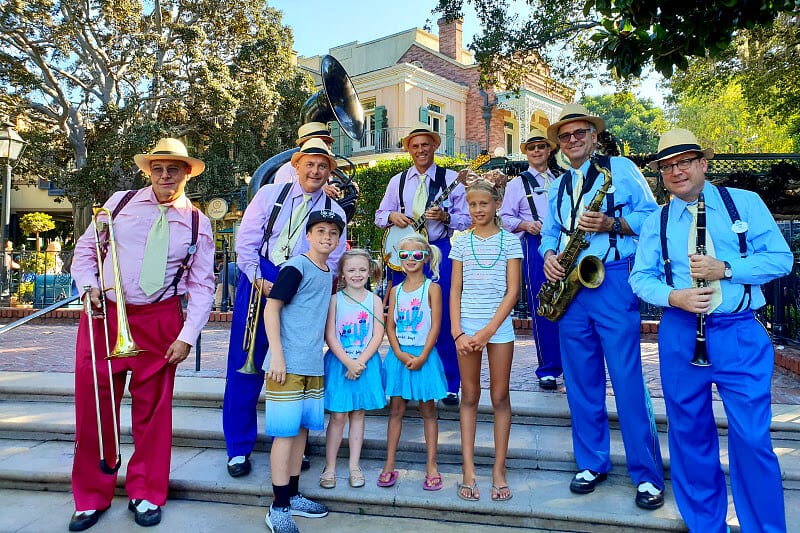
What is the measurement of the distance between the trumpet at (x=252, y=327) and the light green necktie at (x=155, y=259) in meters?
0.60

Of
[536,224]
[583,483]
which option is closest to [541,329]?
[536,224]

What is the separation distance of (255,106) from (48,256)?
9.68m

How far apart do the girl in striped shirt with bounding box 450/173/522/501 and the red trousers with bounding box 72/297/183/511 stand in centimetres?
191

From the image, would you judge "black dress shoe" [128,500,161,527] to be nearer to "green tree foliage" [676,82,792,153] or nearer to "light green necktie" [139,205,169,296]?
"light green necktie" [139,205,169,296]

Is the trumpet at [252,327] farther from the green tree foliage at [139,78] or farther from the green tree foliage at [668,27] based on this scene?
the green tree foliage at [139,78]

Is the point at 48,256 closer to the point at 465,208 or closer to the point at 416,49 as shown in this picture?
the point at 465,208

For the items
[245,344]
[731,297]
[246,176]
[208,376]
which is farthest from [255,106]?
[731,297]

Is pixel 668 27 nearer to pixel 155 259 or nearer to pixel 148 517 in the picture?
pixel 155 259

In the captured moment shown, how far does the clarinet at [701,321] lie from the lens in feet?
10.1

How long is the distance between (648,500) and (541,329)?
2055 mm

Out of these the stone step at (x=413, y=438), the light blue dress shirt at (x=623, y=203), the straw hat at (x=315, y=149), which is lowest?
the stone step at (x=413, y=438)

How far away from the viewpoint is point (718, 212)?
3.17 m

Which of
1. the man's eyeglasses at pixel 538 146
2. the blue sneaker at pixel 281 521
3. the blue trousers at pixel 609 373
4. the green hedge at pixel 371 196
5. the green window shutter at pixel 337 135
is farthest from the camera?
the green window shutter at pixel 337 135

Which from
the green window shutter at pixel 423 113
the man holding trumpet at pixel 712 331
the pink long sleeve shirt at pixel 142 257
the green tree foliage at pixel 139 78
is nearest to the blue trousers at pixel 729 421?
the man holding trumpet at pixel 712 331
